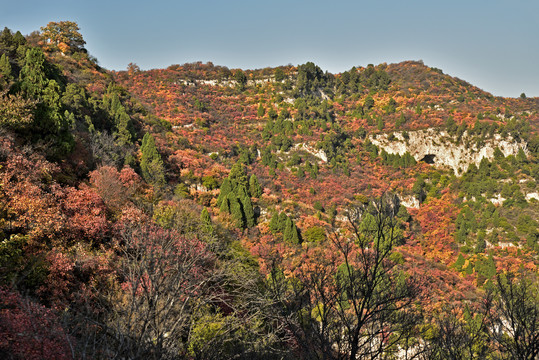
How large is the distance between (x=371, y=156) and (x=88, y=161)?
52.9 m

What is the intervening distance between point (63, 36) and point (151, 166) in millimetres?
29994

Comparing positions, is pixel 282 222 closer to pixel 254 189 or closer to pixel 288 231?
pixel 288 231

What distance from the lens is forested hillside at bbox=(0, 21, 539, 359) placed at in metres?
5.74

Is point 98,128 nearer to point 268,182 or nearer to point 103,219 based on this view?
point 103,219

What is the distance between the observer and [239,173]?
1567 inches

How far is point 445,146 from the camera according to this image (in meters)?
60.1

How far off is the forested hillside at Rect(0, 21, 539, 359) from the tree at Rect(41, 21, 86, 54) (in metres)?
0.33

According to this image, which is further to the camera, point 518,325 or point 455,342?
point 455,342

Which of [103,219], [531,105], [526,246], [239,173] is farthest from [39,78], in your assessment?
[531,105]

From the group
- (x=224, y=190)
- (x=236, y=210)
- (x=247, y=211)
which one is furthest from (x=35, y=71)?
(x=247, y=211)

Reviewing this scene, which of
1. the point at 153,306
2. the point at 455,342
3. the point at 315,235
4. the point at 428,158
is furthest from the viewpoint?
the point at 428,158

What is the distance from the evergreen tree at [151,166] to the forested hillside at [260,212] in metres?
0.23

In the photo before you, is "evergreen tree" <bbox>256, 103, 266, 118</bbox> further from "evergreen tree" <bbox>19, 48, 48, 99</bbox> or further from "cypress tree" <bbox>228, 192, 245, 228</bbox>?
"evergreen tree" <bbox>19, 48, 48, 99</bbox>

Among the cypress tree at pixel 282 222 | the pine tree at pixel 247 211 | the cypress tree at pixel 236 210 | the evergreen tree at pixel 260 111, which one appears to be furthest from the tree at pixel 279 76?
the cypress tree at pixel 282 222
